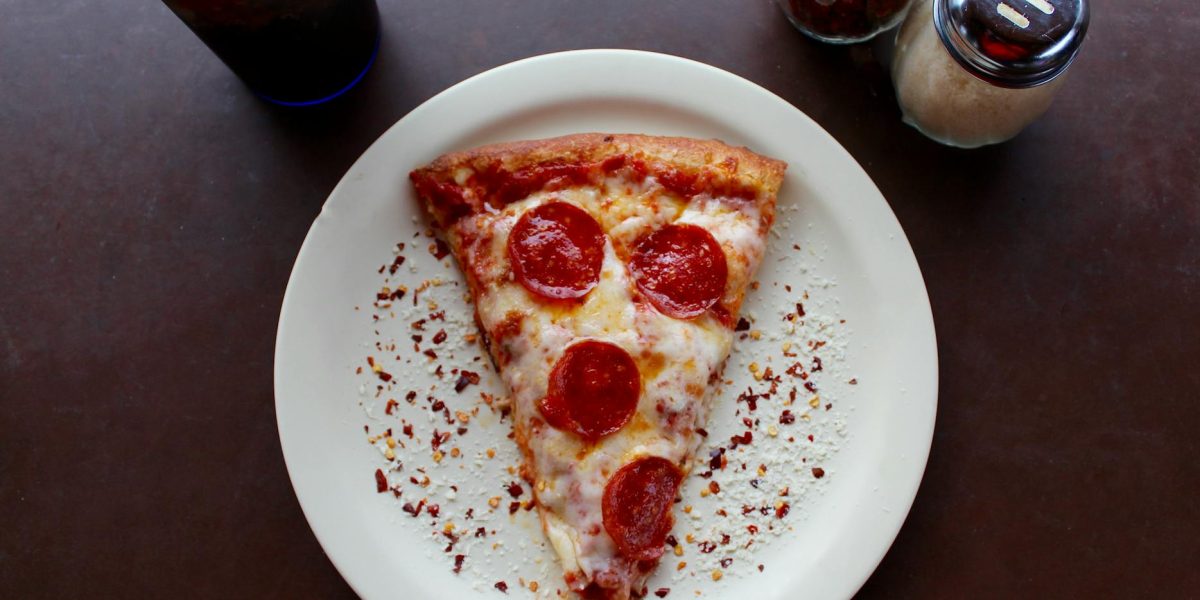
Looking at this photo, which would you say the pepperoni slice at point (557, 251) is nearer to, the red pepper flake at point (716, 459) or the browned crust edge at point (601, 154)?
the browned crust edge at point (601, 154)

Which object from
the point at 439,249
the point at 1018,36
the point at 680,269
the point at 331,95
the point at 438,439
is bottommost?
the point at 438,439

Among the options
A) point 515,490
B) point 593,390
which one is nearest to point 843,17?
point 593,390

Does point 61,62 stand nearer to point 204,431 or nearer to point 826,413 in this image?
point 204,431

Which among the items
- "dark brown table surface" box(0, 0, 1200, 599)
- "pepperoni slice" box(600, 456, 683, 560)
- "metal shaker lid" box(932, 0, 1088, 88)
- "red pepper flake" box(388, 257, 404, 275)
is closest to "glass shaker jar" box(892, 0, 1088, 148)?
"metal shaker lid" box(932, 0, 1088, 88)

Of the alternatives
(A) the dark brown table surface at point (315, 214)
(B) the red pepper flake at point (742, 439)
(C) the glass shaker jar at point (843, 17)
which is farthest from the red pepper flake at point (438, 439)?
(C) the glass shaker jar at point (843, 17)

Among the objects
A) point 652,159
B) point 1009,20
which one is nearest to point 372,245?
point 652,159

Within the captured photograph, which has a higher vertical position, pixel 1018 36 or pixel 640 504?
pixel 1018 36

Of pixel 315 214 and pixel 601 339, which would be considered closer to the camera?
pixel 601 339

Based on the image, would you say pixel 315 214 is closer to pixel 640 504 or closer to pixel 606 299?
pixel 606 299
